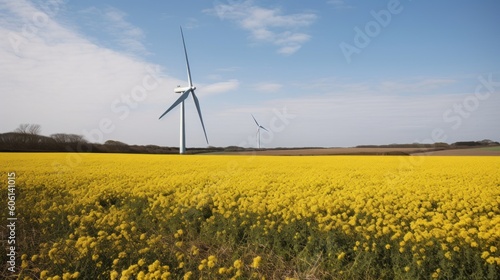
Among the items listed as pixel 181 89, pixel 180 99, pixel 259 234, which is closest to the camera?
pixel 259 234

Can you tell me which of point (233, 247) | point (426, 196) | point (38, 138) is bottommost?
point (233, 247)

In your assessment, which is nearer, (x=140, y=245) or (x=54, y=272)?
(x=54, y=272)

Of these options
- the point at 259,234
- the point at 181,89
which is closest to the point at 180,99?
the point at 181,89

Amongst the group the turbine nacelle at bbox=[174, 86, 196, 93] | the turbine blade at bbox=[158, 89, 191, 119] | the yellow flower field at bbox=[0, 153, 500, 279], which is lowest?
the yellow flower field at bbox=[0, 153, 500, 279]

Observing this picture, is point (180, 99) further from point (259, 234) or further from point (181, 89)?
point (259, 234)

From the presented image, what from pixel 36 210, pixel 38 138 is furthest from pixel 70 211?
pixel 38 138

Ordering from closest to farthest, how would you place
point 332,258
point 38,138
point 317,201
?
1. point 332,258
2. point 317,201
3. point 38,138

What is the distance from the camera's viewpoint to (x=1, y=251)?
25.9 feet

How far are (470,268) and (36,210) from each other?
1076 centimetres

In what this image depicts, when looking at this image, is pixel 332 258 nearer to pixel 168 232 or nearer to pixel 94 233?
pixel 168 232

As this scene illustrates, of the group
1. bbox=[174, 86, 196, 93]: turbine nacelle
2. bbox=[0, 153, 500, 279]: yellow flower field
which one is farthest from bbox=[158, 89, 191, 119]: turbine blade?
bbox=[0, 153, 500, 279]: yellow flower field

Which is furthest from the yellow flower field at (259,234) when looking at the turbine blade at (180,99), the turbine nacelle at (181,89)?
the turbine nacelle at (181,89)

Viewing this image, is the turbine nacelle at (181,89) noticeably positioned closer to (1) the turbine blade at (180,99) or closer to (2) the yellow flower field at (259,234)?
(1) the turbine blade at (180,99)

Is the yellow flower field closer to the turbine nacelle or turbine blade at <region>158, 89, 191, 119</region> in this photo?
turbine blade at <region>158, 89, 191, 119</region>
